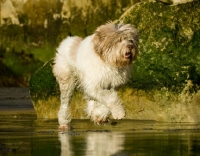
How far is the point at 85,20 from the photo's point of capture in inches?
1131

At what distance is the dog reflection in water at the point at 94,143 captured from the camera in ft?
39.4

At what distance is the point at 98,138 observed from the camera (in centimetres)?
1395

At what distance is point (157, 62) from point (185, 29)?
0.86m

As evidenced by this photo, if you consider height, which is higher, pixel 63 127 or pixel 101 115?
pixel 101 115

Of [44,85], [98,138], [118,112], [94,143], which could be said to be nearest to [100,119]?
[118,112]

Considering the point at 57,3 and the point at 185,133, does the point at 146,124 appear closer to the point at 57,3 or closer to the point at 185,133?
the point at 185,133

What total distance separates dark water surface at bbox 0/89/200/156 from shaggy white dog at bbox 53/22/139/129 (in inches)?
13.0

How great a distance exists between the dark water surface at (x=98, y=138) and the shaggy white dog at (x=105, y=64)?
1.09 ft

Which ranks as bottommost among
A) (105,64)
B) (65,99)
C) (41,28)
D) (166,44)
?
(65,99)

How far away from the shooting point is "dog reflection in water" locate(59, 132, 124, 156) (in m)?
12.0

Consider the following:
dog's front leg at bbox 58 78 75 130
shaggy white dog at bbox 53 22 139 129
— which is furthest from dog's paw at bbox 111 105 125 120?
dog's front leg at bbox 58 78 75 130

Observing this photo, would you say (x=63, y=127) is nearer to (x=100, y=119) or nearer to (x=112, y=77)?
(x=100, y=119)

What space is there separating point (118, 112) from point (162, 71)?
2.18 metres

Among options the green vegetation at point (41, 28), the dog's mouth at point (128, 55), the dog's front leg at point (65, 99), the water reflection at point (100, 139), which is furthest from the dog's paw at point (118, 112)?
the green vegetation at point (41, 28)
